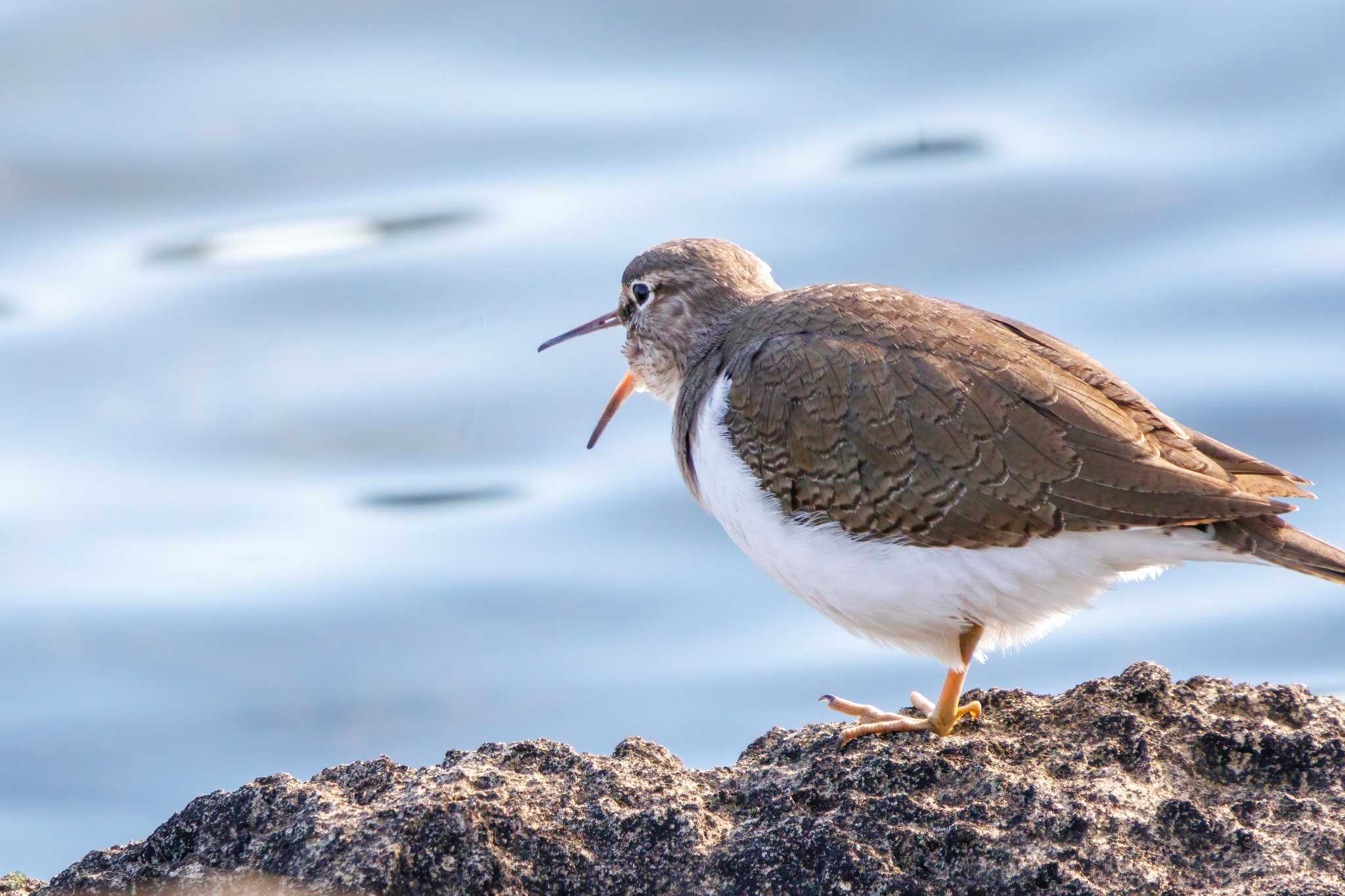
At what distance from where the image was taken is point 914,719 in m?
5.12

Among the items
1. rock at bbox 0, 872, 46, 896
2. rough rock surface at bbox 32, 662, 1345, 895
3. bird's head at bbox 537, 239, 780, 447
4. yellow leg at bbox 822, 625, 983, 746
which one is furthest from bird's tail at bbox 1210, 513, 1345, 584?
rock at bbox 0, 872, 46, 896

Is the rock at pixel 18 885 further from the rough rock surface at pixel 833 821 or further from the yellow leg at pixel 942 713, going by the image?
the yellow leg at pixel 942 713

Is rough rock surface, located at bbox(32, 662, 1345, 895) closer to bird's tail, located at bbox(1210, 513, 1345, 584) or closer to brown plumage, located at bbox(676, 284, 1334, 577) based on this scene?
bird's tail, located at bbox(1210, 513, 1345, 584)

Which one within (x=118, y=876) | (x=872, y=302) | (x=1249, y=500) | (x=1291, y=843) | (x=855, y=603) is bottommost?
(x=118, y=876)

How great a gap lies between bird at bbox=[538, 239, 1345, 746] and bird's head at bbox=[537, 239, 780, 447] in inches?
30.9

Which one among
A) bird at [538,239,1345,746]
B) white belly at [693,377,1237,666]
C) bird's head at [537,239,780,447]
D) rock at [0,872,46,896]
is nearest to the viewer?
Answer: rock at [0,872,46,896]

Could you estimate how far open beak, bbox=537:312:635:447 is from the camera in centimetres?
687

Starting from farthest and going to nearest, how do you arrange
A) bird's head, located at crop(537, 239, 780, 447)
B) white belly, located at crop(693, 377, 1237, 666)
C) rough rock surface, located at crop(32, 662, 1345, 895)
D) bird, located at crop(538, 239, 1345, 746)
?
bird's head, located at crop(537, 239, 780, 447) < white belly, located at crop(693, 377, 1237, 666) < bird, located at crop(538, 239, 1345, 746) < rough rock surface, located at crop(32, 662, 1345, 895)

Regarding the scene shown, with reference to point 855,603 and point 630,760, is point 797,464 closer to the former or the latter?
point 855,603

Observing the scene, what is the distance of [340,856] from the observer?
3791 mm

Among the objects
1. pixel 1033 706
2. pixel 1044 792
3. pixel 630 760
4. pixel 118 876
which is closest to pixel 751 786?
pixel 630 760

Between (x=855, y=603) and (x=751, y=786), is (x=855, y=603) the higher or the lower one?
the higher one

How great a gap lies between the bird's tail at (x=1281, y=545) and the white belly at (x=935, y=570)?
0.08 meters

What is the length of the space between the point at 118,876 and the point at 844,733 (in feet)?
7.45
